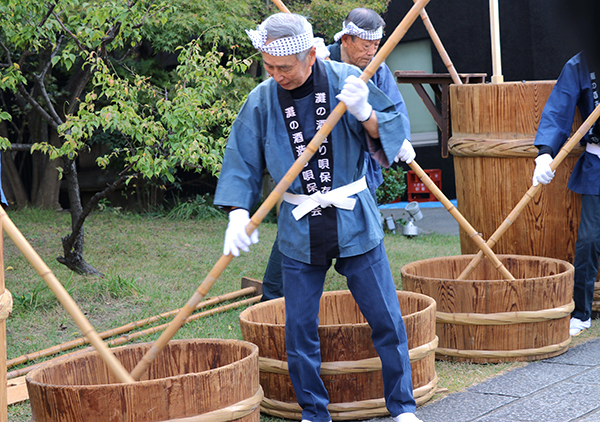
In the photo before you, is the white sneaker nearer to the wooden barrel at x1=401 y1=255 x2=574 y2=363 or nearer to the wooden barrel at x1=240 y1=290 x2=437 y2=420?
the wooden barrel at x1=401 y1=255 x2=574 y2=363

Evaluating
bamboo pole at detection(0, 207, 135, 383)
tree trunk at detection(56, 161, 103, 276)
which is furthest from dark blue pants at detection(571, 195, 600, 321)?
tree trunk at detection(56, 161, 103, 276)

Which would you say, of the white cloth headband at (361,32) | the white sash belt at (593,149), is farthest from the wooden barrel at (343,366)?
the white sash belt at (593,149)

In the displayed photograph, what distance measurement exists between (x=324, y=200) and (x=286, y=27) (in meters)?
0.73

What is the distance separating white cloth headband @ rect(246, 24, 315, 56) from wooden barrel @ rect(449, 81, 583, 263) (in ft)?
7.19

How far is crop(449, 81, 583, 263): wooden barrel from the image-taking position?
434cm

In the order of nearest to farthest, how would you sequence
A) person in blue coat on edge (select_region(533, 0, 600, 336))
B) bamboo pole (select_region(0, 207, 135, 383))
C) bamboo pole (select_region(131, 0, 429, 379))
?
bamboo pole (select_region(0, 207, 135, 383)) → bamboo pole (select_region(131, 0, 429, 379)) → person in blue coat on edge (select_region(533, 0, 600, 336))

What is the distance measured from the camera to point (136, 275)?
6.23 metres

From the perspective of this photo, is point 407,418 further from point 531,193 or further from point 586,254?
point 586,254

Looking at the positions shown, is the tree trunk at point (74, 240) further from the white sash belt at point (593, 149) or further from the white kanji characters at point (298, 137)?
the white sash belt at point (593, 149)

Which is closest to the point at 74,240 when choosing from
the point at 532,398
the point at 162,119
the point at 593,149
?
the point at 162,119

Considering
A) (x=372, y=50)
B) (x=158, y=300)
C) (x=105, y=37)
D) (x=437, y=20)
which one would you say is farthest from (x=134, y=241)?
(x=437, y=20)

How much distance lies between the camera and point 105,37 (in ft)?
16.7

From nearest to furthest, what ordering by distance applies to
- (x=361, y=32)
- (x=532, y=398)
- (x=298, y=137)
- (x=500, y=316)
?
(x=298, y=137)
(x=532, y=398)
(x=500, y=316)
(x=361, y=32)

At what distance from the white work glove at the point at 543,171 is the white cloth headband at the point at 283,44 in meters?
2.04
